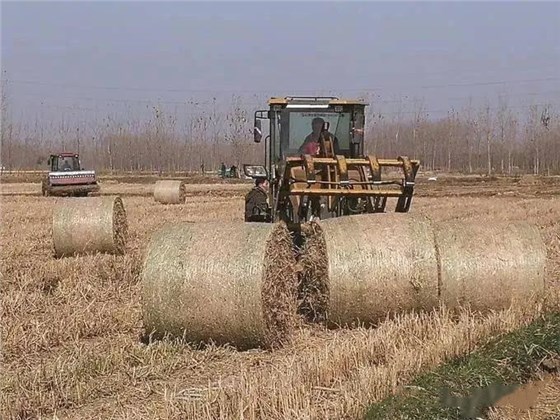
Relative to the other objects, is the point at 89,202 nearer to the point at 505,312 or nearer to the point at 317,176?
the point at 317,176

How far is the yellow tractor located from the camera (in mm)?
8781

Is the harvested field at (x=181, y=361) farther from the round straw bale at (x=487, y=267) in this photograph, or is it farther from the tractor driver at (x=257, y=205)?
the tractor driver at (x=257, y=205)

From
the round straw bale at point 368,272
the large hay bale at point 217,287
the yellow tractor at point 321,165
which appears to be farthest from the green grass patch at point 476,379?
the yellow tractor at point 321,165

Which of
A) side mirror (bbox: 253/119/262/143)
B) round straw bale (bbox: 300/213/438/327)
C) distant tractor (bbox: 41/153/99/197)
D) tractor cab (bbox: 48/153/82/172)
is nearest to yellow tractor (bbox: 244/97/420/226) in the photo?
side mirror (bbox: 253/119/262/143)

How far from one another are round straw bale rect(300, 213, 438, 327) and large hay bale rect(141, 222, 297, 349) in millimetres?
504

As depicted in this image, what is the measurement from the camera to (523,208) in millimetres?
21734

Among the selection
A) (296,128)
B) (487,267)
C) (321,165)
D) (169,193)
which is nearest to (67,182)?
(169,193)

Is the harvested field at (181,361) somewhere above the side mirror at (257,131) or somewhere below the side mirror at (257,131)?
below

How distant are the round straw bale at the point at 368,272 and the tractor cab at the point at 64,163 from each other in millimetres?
27187

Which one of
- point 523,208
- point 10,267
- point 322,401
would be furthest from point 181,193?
point 322,401

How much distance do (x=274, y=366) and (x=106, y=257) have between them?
647cm

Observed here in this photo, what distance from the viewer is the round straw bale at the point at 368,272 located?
23.1ft

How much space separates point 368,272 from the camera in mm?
7055

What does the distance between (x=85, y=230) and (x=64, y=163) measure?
21.5m
